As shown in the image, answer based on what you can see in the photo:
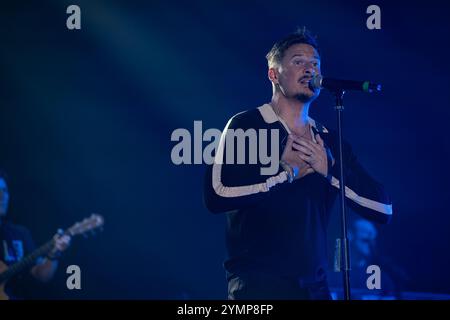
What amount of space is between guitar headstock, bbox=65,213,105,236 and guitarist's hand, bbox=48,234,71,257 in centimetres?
5

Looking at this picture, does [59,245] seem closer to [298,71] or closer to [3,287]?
[3,287]

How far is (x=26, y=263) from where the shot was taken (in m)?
4.00


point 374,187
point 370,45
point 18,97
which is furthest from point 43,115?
point 374,187

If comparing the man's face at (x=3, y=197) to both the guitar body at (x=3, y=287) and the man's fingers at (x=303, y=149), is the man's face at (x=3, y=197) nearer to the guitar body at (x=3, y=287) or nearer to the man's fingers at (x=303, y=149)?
the guitar body at (x=3, y=287)

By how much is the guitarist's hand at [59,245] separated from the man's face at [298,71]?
2.16 meters

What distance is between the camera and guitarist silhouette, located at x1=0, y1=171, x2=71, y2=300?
395 cm

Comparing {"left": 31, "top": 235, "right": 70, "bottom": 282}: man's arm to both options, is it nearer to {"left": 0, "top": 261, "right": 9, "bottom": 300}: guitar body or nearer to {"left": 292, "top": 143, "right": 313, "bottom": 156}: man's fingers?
{"left": 0, "top": 261, "right": 9, "bottom": 300}: guitar body

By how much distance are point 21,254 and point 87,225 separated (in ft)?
1.69

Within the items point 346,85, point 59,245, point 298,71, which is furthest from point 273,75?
point 59,245

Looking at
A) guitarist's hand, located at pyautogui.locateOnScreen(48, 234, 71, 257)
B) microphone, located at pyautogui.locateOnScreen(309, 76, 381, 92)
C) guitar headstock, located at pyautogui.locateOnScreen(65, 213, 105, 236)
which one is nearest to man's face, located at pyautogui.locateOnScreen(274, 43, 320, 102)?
microphone, located at pyautogui.locateOnScreen(309, 76, 381, 92)

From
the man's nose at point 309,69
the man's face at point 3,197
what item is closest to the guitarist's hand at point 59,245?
the man's face at point 3,197

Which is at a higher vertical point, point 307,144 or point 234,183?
point 307,144

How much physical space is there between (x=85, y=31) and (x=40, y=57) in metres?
0.37
